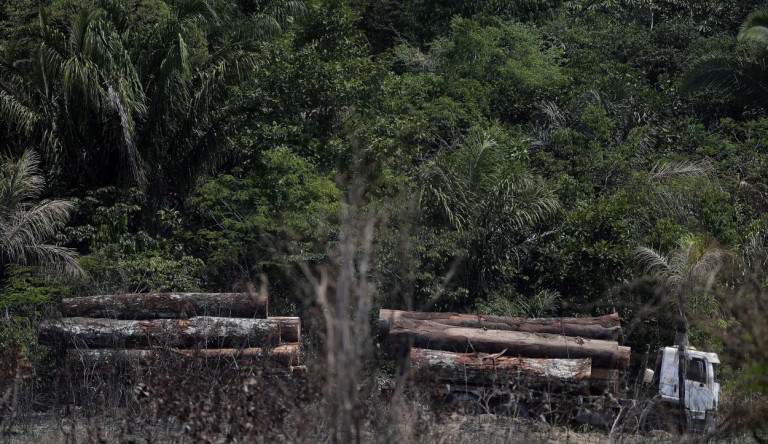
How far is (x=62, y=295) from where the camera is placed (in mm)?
15531

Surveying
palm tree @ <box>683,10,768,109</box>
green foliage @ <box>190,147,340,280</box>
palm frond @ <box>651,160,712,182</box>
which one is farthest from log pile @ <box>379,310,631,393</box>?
palm tree @ <box>683,10,768,109</box>

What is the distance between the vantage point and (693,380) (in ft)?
43.8

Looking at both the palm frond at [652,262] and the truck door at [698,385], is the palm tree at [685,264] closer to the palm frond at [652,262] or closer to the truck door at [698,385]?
the palm frond at [652,262]

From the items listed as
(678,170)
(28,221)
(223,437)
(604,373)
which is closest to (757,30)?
(678,170)

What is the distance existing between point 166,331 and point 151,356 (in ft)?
2.25

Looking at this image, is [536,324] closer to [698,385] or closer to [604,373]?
[604,373]

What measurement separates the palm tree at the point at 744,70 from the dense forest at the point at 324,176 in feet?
0.20

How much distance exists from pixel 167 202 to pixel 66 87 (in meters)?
3.20

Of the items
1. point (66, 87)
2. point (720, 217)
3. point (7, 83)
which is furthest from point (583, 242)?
point (7, 83)

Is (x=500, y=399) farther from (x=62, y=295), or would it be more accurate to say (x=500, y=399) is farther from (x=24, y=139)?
(x=24, y=139)

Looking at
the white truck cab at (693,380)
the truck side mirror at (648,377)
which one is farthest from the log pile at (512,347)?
the truck side mirror at (648,377)

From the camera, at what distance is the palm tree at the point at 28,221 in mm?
16188

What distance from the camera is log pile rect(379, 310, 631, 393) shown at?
1298 centimetres

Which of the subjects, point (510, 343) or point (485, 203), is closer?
point (510, 343)
